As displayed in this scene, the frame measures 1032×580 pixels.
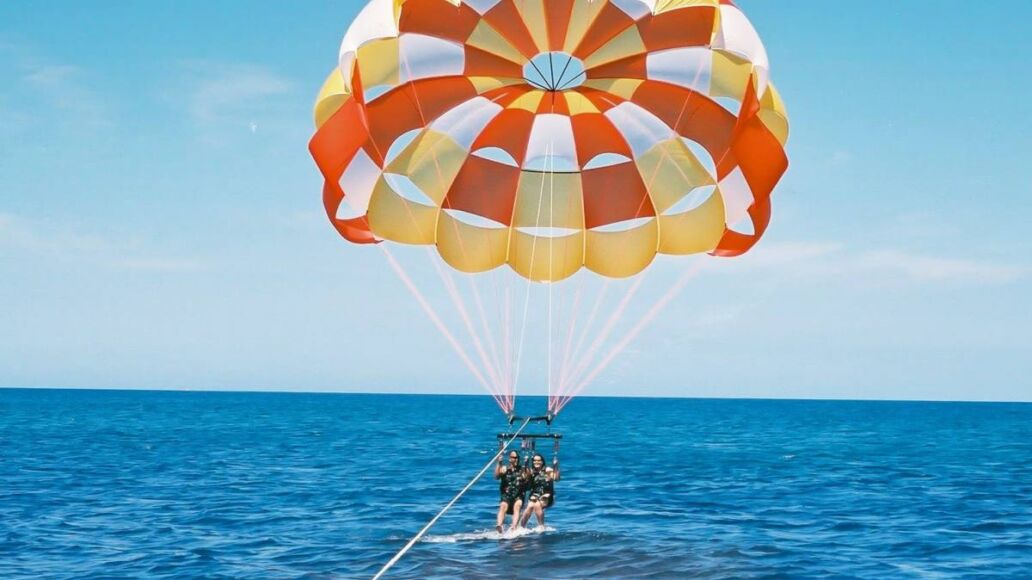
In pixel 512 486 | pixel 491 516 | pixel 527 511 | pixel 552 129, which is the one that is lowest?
pixel 491 516

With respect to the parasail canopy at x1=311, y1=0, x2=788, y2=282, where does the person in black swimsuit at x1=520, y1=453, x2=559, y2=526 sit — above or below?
below

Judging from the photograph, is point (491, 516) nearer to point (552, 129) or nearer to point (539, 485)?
point (539, 485)

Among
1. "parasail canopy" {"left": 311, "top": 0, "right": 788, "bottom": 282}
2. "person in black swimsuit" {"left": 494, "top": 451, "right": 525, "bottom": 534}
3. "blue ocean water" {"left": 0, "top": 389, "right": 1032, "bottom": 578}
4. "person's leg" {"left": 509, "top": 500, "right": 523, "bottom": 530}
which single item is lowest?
"blue ocean water" {"left": 0, "top": 389, "right": 1032, "bottom": 578}

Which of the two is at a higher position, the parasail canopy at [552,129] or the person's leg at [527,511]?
the parasail canopy at [552,129]

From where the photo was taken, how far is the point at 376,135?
1551 centimetres

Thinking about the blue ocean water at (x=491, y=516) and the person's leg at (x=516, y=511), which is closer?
the blue ocean water at (x=491, y=516)

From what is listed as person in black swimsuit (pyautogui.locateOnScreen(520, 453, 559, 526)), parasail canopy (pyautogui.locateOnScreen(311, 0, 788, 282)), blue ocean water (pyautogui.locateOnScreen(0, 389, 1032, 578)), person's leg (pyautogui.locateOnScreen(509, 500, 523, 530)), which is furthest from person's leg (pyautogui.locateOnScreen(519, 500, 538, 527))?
parasail canopy (pyautogui.locateOnScreen(311, 0, 788, 282))

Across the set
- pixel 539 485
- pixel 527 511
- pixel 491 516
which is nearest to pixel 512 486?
pixel 539 485

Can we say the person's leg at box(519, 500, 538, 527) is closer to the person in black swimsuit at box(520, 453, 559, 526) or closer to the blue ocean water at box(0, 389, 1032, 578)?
the person in black swimsuit at box(520, 453, 559, 526)

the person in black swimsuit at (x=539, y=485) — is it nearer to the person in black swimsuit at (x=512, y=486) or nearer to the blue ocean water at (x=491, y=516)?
the person in black swimsuit at (x=512, y=486)

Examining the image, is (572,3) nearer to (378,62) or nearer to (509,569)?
(378,62)

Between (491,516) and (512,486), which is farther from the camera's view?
(491,516)

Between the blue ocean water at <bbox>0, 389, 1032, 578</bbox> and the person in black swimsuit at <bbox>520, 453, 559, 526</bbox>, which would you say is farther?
the person in black swimsuit at <bbox>520, 453, 559, 526</bbox>

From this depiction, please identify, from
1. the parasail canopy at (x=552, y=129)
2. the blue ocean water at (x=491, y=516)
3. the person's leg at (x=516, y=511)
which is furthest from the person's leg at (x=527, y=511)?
the parasail canopy at (x=552, y=129)
